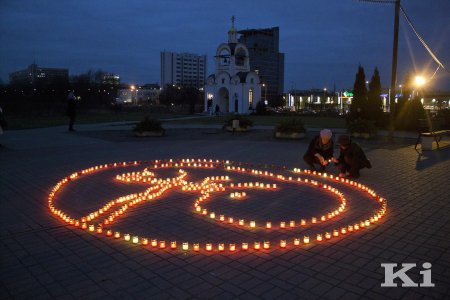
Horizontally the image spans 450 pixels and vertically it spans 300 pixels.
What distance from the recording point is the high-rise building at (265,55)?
153 meters

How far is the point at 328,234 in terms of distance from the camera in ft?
19.1

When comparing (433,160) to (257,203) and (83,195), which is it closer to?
(257,203)

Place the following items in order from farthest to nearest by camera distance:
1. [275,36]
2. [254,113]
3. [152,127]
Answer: [275,36] → [254,113] → [152,127]

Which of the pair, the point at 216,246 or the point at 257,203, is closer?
the point at 216,246

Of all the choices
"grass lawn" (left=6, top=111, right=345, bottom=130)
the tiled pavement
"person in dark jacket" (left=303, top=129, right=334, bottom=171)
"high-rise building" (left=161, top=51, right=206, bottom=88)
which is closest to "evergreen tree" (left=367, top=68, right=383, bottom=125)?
"grass lawn" (left=6, top=111, right=345, bottom=130)

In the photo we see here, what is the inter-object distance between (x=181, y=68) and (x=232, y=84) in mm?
117824

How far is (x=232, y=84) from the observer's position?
55969 mm

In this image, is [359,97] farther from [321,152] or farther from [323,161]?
[323,161]

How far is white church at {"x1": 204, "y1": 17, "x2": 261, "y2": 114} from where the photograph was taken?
183ft

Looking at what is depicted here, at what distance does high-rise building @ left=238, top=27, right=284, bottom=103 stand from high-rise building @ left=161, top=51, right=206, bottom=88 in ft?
85.9

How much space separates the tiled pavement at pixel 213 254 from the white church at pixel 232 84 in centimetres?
4509

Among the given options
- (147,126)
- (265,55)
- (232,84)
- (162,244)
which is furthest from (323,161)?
(265,55)

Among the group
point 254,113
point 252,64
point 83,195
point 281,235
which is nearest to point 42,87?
point 254,113

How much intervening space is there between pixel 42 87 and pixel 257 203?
62579 mm
